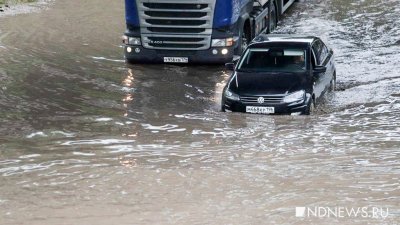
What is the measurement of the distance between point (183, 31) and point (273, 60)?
454 centimetres

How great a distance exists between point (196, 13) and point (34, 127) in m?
6.70

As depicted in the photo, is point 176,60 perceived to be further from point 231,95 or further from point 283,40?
point 231,95

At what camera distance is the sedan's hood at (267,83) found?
1438 centimetres

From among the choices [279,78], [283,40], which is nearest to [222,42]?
[283,40]

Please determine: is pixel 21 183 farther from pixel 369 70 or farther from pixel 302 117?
pixel 369 70

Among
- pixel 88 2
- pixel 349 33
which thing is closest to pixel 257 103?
pixel 349 33

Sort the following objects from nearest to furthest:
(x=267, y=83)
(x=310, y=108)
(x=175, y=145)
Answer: (x=175, y=145)
(x=310, y=108)
(x=267, y=83)

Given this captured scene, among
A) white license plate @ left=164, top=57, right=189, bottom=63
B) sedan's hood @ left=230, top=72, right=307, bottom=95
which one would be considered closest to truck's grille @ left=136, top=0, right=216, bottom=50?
white license plate @ left=164, top=57, right=189, bottom=63

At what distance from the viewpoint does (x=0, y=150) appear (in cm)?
1218

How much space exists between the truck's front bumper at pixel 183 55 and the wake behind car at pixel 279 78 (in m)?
3.15

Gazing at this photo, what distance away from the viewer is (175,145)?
12.4m

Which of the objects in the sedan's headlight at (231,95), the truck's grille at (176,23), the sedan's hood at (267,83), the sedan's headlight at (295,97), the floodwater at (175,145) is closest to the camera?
the floodwater at (175,145)

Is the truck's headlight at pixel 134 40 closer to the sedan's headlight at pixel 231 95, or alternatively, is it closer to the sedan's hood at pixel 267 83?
the sedan's hood at pixel 267 83

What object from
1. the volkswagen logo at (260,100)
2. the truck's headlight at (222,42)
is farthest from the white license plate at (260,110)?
the truck's headlight at (222,42)
